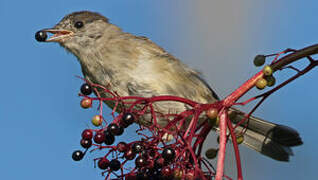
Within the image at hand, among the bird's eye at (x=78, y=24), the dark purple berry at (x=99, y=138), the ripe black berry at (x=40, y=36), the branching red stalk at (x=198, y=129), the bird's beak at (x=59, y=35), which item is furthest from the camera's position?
the bird's eye at (x=78, y=24)

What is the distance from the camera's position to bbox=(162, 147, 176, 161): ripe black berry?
2.02m

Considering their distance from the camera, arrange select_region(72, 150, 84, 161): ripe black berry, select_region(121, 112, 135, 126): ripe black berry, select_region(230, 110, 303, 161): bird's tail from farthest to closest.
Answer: select_region(230, 110, 303, 161): bird's tail → select_region(72, 150, 84, 161): ripe black berry → select_region(121, 112, 135, 126): ripe black berry

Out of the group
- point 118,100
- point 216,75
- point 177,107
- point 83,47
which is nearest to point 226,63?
point 216,75

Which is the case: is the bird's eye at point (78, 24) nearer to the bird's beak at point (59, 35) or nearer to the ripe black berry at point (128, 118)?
the bird's beak at point (59, 35)

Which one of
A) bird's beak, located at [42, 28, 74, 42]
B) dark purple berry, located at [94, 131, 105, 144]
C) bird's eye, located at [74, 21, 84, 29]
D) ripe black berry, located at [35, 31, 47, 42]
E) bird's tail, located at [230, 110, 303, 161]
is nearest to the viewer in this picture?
dark purple berry, located at [94, 131, 105, 144]

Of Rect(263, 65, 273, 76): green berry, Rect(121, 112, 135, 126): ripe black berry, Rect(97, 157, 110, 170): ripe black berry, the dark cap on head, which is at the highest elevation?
the dark cap on head

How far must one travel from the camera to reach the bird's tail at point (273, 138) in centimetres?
248

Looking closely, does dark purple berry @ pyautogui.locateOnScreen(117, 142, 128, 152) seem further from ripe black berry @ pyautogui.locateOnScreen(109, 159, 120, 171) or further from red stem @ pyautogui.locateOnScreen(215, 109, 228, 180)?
red stem @ pyautogui.locateOnScreen(215, 109, 228, 180)

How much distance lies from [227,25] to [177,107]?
1248 mm

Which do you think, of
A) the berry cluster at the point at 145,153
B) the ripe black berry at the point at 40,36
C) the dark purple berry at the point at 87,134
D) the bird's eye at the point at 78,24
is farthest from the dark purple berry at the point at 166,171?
the bird's eye at the point at 78,24

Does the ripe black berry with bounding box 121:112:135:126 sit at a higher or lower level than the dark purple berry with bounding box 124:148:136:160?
higher

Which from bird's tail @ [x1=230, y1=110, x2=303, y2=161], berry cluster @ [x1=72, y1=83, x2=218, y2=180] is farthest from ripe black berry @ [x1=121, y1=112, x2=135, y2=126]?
bird's tail @ [x1=230, y1=110, x2=303, y2=161]

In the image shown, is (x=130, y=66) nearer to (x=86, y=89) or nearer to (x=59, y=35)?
(x=59, y=35)

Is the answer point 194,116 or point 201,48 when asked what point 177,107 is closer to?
point 201,48
